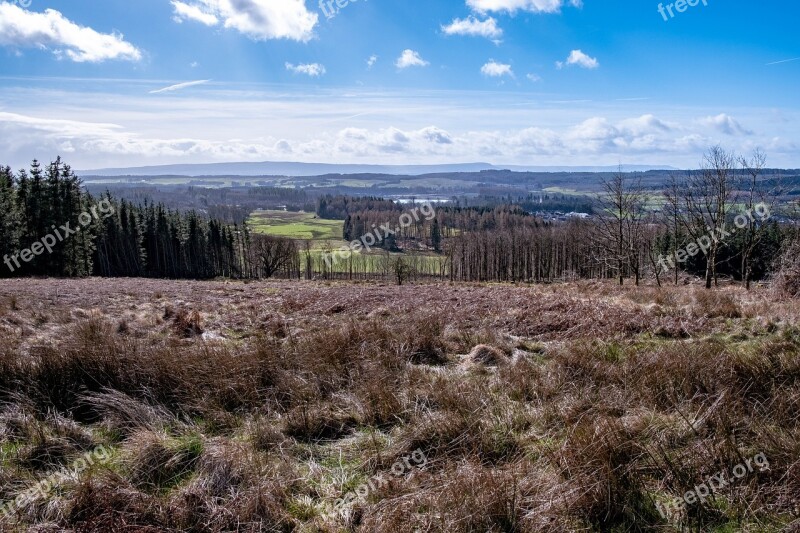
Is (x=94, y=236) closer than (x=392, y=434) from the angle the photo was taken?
No

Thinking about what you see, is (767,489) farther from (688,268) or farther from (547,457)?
(688,268)

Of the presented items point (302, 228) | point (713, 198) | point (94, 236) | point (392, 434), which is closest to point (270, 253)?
point (94, 236)

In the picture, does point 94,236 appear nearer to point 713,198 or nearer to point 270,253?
point 270,253

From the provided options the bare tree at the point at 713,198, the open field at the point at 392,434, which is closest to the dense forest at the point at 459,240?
the bare tree at the point at 713,198

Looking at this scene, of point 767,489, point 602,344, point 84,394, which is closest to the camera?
point 767,489

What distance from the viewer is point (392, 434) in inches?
189

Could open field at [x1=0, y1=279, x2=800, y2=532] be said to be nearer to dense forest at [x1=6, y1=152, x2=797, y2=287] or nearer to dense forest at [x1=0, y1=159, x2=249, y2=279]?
dense forest at [x1=6, y1=152, x2=797, y2=287]

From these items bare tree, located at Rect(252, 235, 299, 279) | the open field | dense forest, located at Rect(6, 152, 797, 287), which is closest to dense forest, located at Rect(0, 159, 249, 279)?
dense forest, located at Rect(6, 152, 797, 287)

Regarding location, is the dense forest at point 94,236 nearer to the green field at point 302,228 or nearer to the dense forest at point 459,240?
the dense forest at point 459,240

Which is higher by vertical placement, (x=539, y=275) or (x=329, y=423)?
(x=329, y=423)

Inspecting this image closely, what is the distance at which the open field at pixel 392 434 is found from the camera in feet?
11.4

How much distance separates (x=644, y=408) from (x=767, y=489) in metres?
1.38

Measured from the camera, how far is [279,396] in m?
5.65

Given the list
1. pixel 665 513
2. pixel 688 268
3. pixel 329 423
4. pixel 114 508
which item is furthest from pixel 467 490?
pixel 688 268
